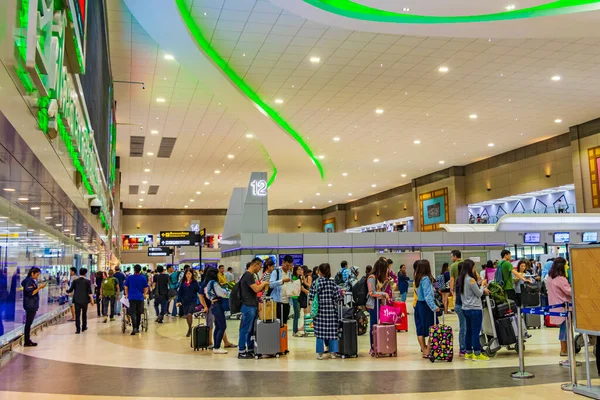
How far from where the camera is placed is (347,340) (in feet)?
27.1

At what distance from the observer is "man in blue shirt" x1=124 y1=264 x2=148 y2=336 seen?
12.0 m

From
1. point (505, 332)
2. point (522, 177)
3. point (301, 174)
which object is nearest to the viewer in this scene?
point (505, 332)

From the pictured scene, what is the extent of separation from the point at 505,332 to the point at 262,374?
3.43m

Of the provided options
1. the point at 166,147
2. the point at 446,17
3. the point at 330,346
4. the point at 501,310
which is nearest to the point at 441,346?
the point at 501,310

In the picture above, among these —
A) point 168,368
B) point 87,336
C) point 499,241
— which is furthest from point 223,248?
point 168,368

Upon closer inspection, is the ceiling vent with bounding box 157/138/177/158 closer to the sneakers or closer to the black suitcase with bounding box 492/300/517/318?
the black suitcase with bounding box 492/300/517/318

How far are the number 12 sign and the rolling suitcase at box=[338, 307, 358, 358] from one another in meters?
14.4

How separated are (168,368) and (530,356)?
4.97 metres

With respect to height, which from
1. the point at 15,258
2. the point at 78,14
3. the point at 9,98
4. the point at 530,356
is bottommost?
the point at 530,356

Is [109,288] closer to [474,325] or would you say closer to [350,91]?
[350,91]

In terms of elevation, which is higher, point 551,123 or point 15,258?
point 551,123

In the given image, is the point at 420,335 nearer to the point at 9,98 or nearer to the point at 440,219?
the point at 9,98

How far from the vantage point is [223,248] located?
25.4 m

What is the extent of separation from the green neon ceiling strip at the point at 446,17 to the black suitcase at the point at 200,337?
668cm
